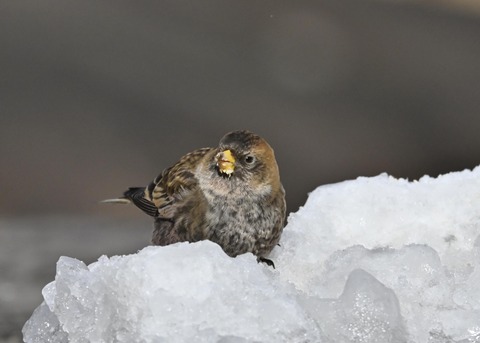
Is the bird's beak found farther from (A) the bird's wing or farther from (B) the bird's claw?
(B) the bird's claw

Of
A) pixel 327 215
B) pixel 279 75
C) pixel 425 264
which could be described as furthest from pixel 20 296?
pixel 279 75

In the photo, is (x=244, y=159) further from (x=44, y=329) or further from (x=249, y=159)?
(x=44, y=329)

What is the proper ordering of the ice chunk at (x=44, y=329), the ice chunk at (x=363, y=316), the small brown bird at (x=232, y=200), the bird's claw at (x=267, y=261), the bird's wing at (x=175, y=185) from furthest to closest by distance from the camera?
the bird's wing at (x=175, y=185), the small brown bird at (x=232, y=200), the bird's claw at (x=267, y=261), the ice chunk at (x=44, y=329), the ice chunk at (x=363, y=316)

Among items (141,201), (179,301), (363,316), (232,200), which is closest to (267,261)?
(232,200)

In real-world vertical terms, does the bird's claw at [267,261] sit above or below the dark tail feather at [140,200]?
above

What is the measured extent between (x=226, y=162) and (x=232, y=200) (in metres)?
0.14

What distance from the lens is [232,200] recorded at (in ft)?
13.1

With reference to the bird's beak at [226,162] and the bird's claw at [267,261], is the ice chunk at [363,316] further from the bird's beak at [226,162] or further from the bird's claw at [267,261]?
the bird's beak at [226,162]

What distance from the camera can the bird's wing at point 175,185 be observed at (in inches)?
165

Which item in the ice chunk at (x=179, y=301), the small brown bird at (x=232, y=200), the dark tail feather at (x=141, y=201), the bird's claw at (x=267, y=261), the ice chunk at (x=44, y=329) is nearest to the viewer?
the ice chunk at (x=179, y=301)

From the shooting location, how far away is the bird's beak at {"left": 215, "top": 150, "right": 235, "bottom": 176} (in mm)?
3957

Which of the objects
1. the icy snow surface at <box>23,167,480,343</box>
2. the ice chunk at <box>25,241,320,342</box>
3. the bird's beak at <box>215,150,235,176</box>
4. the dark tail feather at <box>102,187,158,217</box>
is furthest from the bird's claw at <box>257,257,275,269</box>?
the dark tail feather at <box>102,187,158,217</box>

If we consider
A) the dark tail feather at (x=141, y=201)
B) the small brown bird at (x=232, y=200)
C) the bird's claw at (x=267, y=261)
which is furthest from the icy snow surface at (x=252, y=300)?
the dark tail feather at (x=141, y=201)

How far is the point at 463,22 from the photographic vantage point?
10.3 metres
